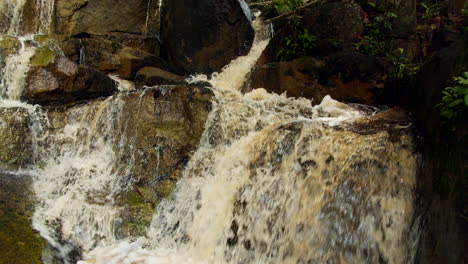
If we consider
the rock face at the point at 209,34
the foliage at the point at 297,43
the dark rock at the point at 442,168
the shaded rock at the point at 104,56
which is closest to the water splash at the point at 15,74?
the shaded rock at the point at 104,56

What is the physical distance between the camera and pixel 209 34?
10.9 meters

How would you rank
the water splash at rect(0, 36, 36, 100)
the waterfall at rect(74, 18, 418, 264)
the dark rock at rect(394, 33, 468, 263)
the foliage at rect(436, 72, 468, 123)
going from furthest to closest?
the water splash at rect(0, 36, 36, 100), the waterfall at rect(74, 18, 418, 264), the foliage at rect(436, 72, 468, 123), the dark rock at rect(394, 33, 468, 263)

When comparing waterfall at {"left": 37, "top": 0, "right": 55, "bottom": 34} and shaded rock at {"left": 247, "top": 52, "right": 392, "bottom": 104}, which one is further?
waterfall at {"left": 37, "top": 0, "right": 55, "bottom": 34}

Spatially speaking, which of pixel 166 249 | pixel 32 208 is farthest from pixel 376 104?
pixel 32 208

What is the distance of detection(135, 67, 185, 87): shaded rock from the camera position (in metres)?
9.45

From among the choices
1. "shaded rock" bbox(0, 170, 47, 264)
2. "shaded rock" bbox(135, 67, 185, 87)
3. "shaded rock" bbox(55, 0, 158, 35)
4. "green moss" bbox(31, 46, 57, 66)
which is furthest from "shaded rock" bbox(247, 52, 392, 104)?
"shaded rock" bbox(55, 0, 158, 35)

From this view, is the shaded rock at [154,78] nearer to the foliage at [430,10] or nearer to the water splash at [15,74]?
the water splash at [15,74]

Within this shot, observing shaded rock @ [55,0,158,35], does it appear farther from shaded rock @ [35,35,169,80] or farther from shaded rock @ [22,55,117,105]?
shaded rock @ [22,55,117,105]

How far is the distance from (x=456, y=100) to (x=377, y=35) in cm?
594

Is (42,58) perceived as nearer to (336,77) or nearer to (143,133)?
(143,133)

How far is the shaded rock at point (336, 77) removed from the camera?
7523mm

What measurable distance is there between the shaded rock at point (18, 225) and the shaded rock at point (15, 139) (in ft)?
1.54

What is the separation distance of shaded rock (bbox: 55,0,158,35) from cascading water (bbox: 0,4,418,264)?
5750 mm

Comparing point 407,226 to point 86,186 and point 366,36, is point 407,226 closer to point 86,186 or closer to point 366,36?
point 86,186
